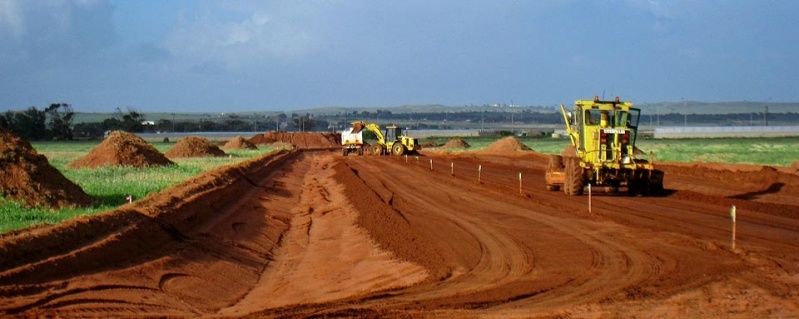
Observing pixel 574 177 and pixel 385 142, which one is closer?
pixel 574 177

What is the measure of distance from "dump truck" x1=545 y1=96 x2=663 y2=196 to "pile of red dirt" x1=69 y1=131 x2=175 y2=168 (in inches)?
871

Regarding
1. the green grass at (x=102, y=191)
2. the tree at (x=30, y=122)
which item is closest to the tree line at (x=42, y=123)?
the tree at (x=30, y=122)

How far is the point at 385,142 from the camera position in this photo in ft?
215

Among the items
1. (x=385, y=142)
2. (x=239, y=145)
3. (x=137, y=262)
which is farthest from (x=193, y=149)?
(x=137, y=262)

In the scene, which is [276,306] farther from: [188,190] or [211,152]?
[211,152]

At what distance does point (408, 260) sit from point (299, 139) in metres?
102

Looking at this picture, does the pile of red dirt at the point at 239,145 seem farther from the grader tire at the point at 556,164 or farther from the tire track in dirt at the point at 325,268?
the tire track in dirt at the point at 325,268

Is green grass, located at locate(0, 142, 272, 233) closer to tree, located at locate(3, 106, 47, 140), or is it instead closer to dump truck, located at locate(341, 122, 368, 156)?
dump truck, located at locate(341, 122, 368, 156)

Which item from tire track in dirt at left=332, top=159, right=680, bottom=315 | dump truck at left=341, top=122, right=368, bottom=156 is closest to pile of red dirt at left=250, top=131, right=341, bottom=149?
dump truck at left=341, top=122, right=368, bottom=156

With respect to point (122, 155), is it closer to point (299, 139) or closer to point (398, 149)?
point (398, 149)

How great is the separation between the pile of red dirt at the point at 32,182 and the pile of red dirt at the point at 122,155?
1958 cm

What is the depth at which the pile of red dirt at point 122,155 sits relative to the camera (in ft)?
136

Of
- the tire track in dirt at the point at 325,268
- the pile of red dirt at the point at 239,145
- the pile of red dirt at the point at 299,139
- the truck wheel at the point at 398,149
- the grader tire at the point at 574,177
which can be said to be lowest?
the pile of red dirt at the point at 299,139

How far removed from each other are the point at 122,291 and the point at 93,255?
191 centimetres
